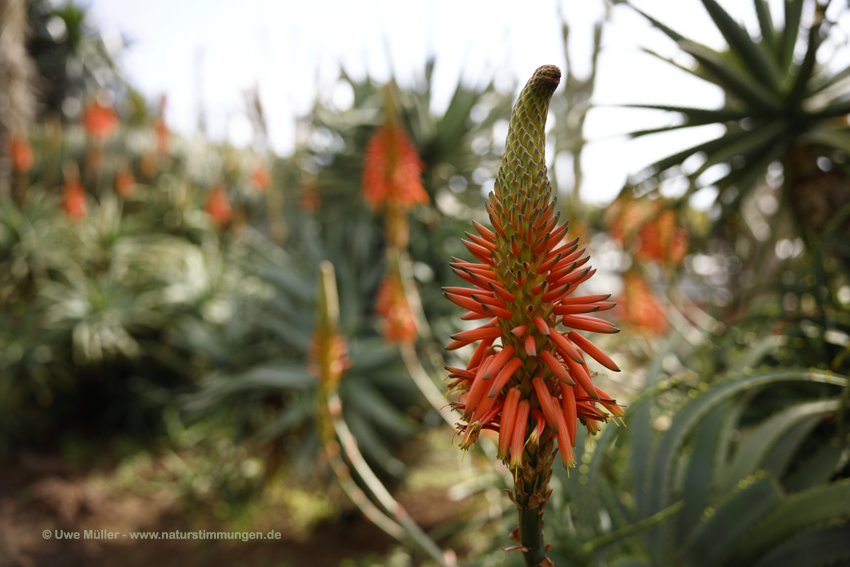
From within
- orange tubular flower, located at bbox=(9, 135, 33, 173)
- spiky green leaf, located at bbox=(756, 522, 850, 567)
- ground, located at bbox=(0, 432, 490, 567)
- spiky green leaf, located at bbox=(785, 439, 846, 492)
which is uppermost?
orange tubular flower, located at bbox=(9, 135, 33, 173)

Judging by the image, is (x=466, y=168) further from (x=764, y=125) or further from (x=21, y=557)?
(x=21, y=557)

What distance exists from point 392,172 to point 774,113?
4.91 ft

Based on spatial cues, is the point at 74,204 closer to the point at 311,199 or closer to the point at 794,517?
the point at 311,199

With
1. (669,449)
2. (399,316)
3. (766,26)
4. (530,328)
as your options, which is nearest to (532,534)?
(530,328)

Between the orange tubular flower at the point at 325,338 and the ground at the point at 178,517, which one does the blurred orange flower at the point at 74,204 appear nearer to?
the ground at the point at 178,517

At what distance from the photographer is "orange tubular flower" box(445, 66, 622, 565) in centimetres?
58

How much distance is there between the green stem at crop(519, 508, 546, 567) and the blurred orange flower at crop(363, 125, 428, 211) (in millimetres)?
1741

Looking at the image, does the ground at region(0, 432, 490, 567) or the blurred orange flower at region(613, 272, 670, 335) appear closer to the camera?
the blurred orange flower at region(613, 272, 670, 335)

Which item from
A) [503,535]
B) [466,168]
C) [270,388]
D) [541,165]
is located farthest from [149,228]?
[541,165]

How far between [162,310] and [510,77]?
168 inches


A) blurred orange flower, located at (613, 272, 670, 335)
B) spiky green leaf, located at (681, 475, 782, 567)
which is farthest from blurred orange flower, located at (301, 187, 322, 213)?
spiky green leaf, located at (681, 475, 782, 567)

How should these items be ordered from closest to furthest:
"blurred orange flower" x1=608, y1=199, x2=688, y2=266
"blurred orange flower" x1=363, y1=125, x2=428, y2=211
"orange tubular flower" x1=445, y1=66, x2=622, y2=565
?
"orange tubular flower" x1=445, y1=66, x2=622, y2=565 → "blurred orange flower" x1=363, y1=125, x2=428, y2=211 → "blurred orange flower" x1=608, y1=199, x2=688, y2=266

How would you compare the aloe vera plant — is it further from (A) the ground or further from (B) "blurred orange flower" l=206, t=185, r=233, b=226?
(B) "blurred orange flower" l=206, t=185, r=233, b=226

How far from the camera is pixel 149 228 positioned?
643cm
